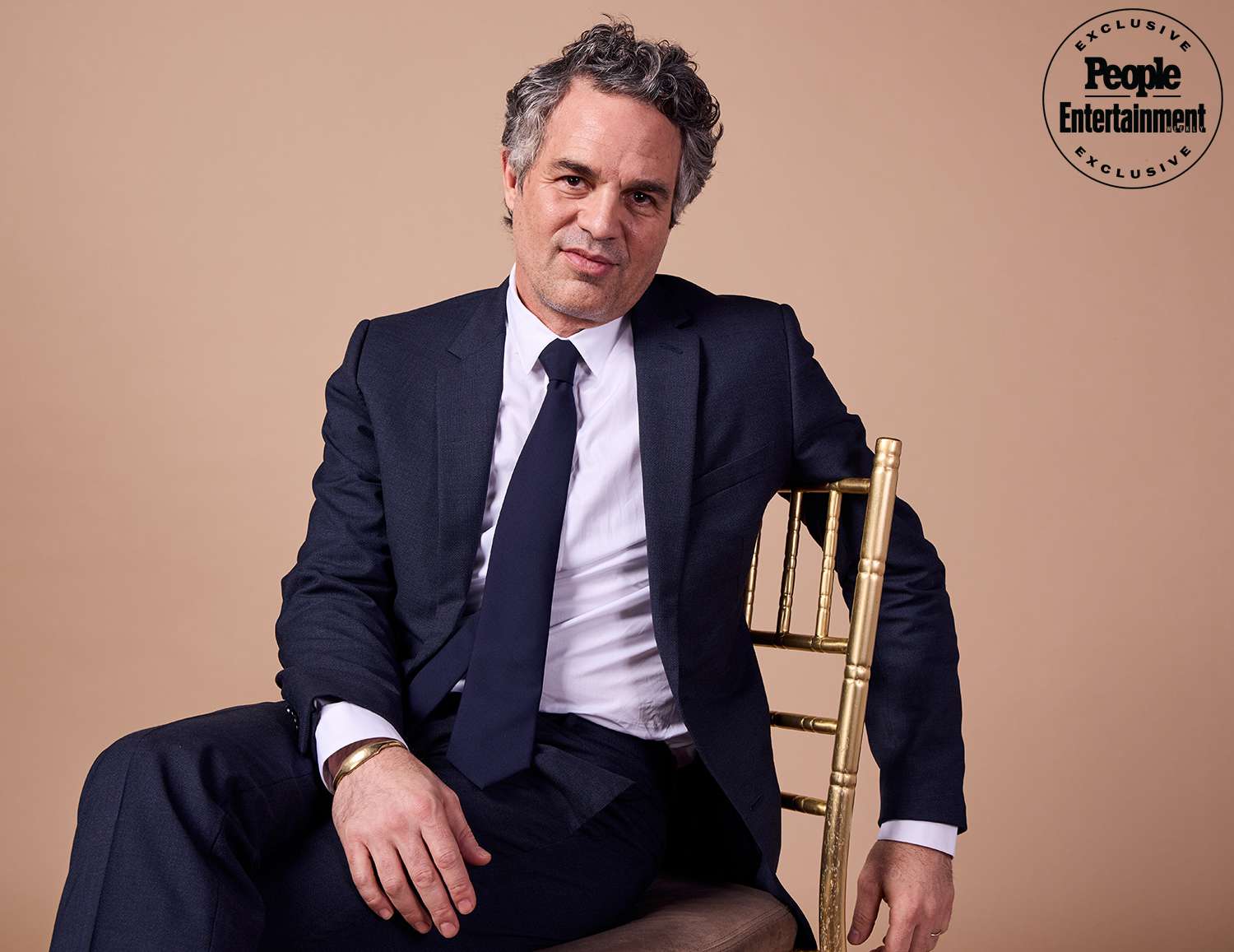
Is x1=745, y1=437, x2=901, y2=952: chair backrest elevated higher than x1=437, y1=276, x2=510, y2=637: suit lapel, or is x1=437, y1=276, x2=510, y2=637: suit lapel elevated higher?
x1=437, y1=276, x2=510, y2=637: suit lapel

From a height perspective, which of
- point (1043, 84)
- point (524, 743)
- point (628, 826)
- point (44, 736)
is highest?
point (1043, 84)

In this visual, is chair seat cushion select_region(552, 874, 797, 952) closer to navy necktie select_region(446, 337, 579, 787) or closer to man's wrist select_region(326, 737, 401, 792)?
navy necktie select_region(446, 337, 579, 787)

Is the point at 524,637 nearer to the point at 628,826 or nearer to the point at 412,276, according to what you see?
the point at 628,826

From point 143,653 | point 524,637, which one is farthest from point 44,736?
point 524,637

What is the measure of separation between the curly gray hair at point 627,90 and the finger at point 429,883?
3.39 feet

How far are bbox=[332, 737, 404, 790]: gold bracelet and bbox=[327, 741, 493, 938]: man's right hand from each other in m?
0.04

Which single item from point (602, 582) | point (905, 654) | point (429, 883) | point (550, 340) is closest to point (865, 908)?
point (905, 654)

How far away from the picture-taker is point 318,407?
3.77 m

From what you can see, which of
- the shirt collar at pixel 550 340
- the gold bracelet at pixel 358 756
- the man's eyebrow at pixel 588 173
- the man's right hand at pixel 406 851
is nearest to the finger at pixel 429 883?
the man's right hand at pixel 406 851

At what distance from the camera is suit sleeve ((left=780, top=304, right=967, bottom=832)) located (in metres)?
2.08

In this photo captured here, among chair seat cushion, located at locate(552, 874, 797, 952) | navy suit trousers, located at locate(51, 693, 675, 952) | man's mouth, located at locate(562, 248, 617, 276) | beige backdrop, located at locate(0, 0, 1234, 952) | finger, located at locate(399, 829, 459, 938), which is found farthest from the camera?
beige backdrop, located at locate(0, 0, 1234, 952)

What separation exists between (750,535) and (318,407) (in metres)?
1.91

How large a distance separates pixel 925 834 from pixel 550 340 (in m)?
0.90

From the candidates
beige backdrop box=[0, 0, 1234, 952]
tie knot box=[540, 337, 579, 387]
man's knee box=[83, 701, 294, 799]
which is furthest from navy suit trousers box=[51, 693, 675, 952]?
beige backdrop box=[0, 0, 1234, 952]
